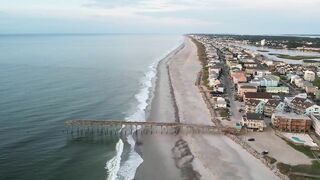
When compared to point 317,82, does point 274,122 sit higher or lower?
higher

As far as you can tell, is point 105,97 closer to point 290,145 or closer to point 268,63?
point 290,145

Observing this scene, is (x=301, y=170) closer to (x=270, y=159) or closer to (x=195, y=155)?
(x=270, y=159)

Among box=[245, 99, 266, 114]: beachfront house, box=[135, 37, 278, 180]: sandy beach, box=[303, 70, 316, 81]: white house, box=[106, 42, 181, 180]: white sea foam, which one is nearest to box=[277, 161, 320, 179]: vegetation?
box=[135, 37, 278, 180]: sandy beach

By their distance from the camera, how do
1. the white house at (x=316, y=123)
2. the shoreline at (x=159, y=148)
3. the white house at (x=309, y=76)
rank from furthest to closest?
the white house at (x=309, y=76) < the white house at (x=316, y=123) < the shoreline at (x=159, y=148)

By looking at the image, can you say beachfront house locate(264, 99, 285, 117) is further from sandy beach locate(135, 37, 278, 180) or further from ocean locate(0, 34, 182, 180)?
ocean locate(0, 34, 182, 180)

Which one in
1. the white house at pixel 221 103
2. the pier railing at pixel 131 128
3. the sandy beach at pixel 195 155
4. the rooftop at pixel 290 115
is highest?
the rooftop at pixel 290 115

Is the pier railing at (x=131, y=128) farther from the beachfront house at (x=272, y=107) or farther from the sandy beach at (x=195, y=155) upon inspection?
the beachfront house at (x=272, y=107)

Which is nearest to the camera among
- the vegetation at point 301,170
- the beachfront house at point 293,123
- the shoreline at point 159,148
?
the vegetation at point 301,170

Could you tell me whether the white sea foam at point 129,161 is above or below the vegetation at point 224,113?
below

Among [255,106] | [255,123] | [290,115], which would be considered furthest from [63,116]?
[290,115]

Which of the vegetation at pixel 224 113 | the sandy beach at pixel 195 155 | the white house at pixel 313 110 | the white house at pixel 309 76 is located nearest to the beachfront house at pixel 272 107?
the white house at pixel 313 110

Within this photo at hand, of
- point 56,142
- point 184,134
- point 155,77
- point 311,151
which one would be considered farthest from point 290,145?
point 155,77
